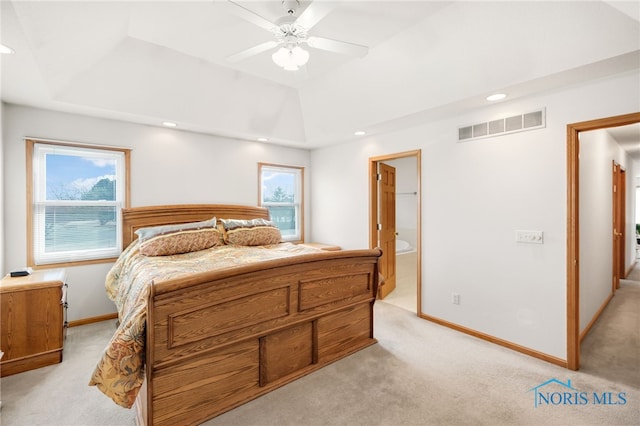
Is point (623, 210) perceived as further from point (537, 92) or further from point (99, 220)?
point (99, 220)

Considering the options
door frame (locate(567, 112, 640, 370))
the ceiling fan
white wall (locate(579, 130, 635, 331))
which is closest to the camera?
the ceiling fan

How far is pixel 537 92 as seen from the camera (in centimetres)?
267

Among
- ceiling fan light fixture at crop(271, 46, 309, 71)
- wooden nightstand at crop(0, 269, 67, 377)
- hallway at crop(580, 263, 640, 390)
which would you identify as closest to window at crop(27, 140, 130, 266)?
wooden nightstand at crop(0, 269, 67, 377)

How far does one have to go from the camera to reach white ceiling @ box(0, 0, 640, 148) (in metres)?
2.05

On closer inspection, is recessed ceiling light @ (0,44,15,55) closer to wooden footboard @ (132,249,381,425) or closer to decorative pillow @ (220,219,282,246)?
wooden footboard @ (132,249,381,425)

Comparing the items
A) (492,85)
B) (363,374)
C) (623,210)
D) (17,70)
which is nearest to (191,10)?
(17,70)

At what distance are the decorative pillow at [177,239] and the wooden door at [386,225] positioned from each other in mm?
2322

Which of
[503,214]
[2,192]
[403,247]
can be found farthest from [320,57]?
[403,247]

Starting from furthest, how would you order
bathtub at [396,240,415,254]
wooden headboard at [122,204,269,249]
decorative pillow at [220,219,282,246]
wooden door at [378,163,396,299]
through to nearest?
bathtub at [396,240,415,254], wooden door at [378,163,396,299], decorative pillow at [220,219,282,246], wooden headboard at [122,204,269,249]

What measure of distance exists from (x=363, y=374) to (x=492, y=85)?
8.81 ft

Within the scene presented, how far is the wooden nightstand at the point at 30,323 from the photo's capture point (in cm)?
239

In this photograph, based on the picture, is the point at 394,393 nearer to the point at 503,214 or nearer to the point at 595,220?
the point at 503,214

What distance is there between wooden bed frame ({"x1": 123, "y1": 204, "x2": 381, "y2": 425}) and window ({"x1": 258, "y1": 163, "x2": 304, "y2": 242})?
8.31ft

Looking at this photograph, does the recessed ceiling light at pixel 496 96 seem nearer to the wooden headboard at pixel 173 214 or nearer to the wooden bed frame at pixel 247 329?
the wooden bed frame at pixel 247 329
